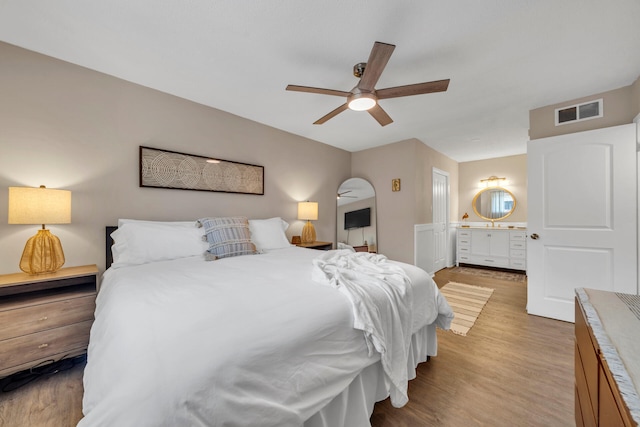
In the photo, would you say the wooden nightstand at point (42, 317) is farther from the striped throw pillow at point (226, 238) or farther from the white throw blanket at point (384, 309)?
the white throw blanket at point (384, 309)

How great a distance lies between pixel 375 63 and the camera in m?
1.62

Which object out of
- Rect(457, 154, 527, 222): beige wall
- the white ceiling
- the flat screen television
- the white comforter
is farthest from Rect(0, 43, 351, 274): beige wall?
Rect(457, 154, 527, 222): beige wall

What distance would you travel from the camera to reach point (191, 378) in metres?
0.70

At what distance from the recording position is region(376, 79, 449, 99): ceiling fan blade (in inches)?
70.2

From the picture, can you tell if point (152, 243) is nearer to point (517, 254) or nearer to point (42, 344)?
point (42, 344)

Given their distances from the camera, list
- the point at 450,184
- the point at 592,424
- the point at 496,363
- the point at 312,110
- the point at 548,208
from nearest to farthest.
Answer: the point at 592,424, the point at 496,363, the point at 548,208, the point at 312,110, the point at 450,184

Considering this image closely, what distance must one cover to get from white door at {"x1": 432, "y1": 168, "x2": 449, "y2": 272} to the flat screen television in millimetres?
1395

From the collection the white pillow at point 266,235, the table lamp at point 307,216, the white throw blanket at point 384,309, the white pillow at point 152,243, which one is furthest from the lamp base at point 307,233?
the white throw blanket at point 384,309

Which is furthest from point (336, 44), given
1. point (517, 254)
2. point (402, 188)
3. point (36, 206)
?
point (517, 254)

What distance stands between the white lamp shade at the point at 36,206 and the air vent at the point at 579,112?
4.95 meters

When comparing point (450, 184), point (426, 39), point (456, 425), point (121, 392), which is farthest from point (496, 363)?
point (450, 184)

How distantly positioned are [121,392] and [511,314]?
362cm

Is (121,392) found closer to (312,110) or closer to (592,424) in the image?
(592,424)

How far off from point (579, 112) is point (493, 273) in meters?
3.15
